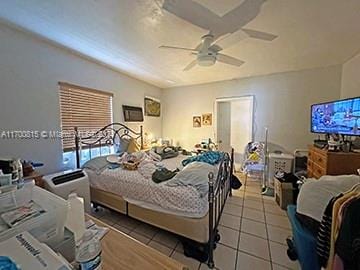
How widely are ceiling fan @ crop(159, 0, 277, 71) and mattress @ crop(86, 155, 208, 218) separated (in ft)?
5.33

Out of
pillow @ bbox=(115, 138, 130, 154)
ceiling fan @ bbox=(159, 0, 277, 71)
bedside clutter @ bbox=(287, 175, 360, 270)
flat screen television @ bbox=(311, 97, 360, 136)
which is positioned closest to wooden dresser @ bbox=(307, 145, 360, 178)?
flat screen television @ bbox=(311, 97, 360, 136)

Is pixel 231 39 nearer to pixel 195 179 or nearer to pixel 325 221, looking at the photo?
pixel 195 179

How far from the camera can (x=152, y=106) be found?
204 inches

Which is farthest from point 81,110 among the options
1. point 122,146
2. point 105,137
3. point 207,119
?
point 207,119

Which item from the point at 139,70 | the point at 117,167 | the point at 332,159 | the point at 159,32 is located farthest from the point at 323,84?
the point at 117,167

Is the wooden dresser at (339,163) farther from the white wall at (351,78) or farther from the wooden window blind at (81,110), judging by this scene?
the wooden window blind at (81,110)

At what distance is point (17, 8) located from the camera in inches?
82.2

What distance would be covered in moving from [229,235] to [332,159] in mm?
1568

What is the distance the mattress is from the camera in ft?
5.93

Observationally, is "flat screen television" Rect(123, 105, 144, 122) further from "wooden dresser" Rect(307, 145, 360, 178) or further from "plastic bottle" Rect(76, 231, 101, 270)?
"plastic bottle" Rect(76, 231, 101, 270)

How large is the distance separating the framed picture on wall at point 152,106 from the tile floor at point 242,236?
2848 mm

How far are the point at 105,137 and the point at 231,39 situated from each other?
2932 millimetres

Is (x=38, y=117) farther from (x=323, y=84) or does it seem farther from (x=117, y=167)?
(x=323, y=84)

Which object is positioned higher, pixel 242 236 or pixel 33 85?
pixel 33 85
